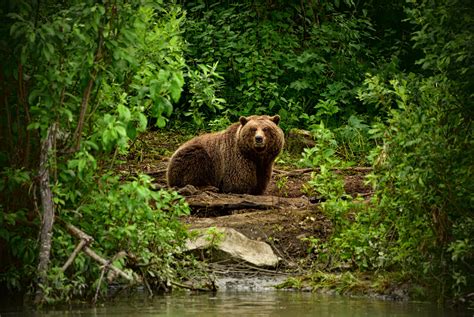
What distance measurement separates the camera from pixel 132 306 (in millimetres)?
9383

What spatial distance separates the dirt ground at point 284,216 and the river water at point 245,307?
1.72 meters

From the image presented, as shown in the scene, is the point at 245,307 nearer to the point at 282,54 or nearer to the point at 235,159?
the point at 235,159

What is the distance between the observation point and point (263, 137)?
14.7 meters

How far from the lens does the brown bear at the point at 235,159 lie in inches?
585

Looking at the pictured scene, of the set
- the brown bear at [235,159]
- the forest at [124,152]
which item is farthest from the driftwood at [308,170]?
the forest at [124,152]

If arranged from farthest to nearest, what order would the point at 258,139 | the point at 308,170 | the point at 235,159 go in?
the point at 308,170 < the point at 235,159 < the point at 258,139

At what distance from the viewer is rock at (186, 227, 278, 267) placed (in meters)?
11.3

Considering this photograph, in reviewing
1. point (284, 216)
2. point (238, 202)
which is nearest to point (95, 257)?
point (284, 216)

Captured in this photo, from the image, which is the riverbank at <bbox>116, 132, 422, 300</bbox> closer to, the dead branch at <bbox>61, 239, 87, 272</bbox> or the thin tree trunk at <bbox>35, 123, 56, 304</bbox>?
the dead branch at <bbox>61, 239, 87, 272</bbox>

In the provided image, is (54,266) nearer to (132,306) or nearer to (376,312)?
(132,306)

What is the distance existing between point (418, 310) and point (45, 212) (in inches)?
118

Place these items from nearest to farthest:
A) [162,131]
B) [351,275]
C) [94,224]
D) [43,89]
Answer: [43,89], [94,224], [351,275], [162,131]

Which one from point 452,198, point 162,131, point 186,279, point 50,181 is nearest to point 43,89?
point 50,181

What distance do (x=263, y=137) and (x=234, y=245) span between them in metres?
3.28
